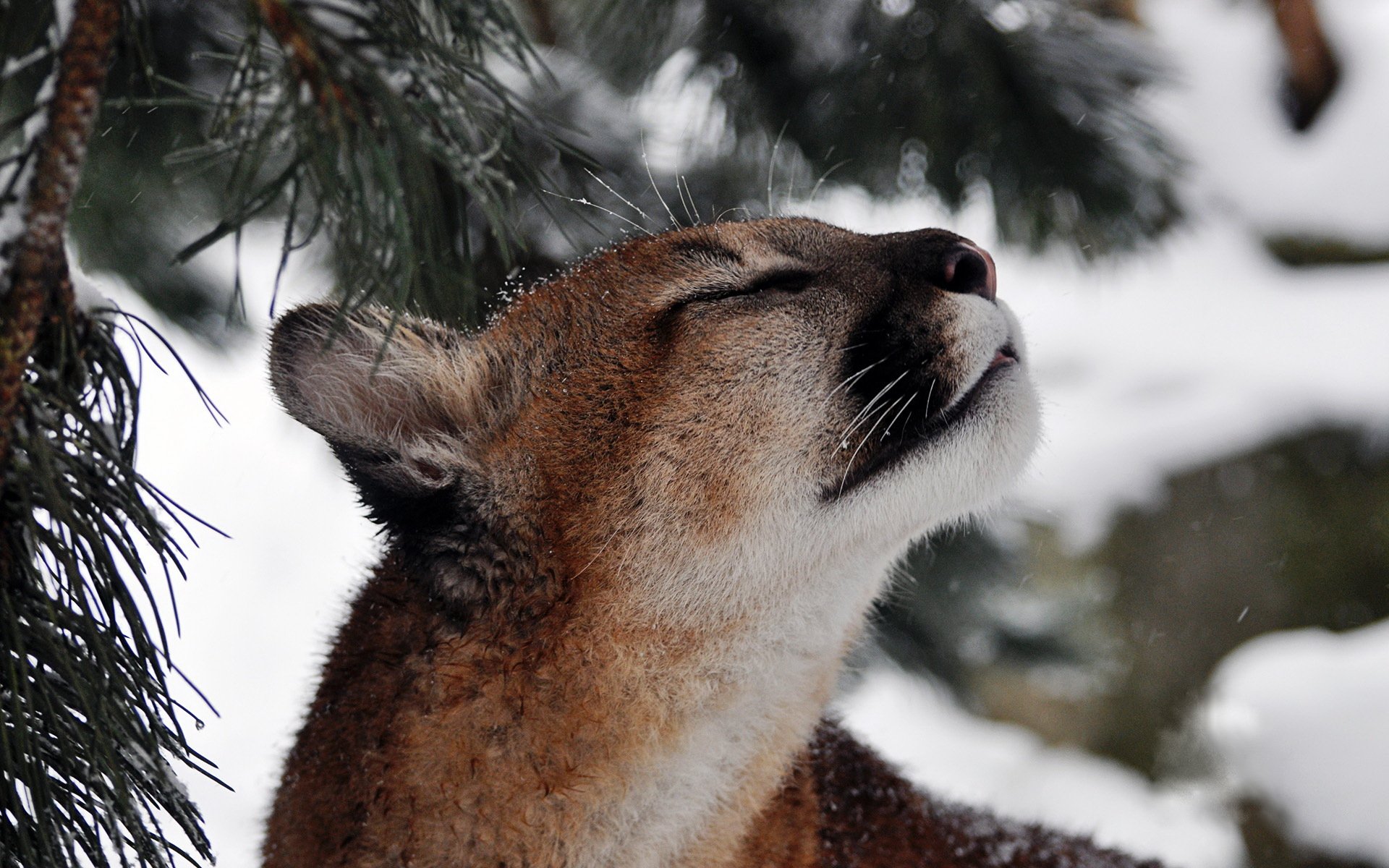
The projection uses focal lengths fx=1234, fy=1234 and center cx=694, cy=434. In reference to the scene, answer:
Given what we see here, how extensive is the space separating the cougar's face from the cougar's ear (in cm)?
12

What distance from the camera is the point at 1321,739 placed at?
16.5 feet

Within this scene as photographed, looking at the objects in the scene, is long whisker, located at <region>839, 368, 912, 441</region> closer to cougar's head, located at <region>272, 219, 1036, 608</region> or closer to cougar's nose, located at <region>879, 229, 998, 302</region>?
cougar's head, located at <region>272, 219, 1036, 608</region>

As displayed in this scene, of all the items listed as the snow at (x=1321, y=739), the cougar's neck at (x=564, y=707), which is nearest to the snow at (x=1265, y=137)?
the snow at (x=1321, y=739)

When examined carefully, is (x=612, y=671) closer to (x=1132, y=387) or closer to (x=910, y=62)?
(x=910, y=62)

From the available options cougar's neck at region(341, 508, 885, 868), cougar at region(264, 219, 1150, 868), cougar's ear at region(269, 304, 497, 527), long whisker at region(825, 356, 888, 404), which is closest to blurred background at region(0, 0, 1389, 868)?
cougar's ear at region(269, 304, 497, 527)

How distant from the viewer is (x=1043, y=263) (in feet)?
12.6

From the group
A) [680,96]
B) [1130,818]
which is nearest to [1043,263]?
[680,96]

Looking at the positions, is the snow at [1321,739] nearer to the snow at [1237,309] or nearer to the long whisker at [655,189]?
the snow at [1237,309]

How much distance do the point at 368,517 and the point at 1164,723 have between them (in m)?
7.41

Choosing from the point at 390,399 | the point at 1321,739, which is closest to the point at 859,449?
the point at 390,399

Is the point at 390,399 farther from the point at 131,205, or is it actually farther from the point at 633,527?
the point at 131,205

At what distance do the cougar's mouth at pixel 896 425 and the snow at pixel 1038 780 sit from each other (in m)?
3.44

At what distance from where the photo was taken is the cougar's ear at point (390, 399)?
6.50 ft

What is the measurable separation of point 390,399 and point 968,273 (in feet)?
3.63
